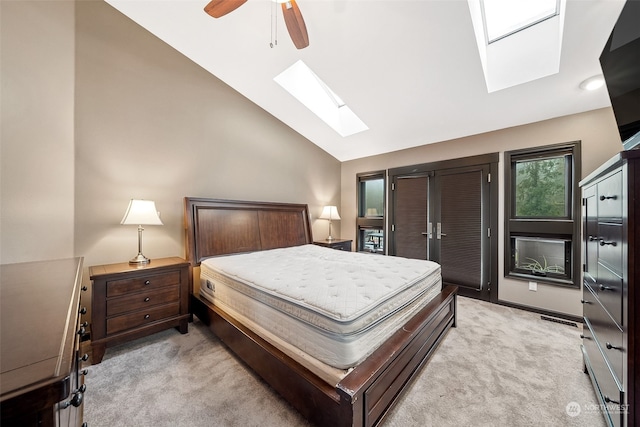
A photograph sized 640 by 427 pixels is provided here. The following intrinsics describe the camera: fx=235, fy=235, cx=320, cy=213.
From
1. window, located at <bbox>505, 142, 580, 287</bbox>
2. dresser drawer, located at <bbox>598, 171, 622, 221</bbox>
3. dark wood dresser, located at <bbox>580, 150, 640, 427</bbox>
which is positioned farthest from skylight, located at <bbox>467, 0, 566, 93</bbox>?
dresser drawer, located at <bbox>598, 171, 622, 221</bbox>

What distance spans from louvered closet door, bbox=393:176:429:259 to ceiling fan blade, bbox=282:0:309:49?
9.85ft

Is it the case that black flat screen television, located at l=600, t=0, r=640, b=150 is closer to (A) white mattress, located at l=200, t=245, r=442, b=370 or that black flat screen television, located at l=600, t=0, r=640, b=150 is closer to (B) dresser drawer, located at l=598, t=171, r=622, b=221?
(B) dresser drawer, located at l=598, t=171, r=622, b=221

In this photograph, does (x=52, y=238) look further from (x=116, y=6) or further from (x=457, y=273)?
(x=457, y=273)

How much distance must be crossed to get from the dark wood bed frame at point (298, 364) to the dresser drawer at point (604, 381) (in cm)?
93

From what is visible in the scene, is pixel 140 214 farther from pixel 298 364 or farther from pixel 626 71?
pixel 626 71

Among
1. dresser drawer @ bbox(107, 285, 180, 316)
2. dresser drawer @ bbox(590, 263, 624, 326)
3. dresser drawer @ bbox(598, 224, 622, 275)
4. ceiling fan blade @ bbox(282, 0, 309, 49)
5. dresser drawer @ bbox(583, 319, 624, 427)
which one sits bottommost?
dresser drawer @ bbox(583, 319, 624, 427)

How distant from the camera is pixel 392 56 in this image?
2.51 meters

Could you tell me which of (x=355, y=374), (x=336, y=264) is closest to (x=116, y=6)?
(x=336, y=264)

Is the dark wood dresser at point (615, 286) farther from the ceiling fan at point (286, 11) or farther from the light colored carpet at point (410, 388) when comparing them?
the ceiling fan at point (286, 11)

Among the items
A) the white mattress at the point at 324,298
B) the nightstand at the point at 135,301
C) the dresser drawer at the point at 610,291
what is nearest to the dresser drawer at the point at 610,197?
the dresser drawer at the point at 610,291

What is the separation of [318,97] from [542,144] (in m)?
3.15

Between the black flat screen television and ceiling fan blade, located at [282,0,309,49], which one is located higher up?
ceiling fan blade, located at [282,0,309,49]

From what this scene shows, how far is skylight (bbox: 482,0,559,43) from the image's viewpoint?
7.23ft

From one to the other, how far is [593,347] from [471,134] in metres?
2.91
